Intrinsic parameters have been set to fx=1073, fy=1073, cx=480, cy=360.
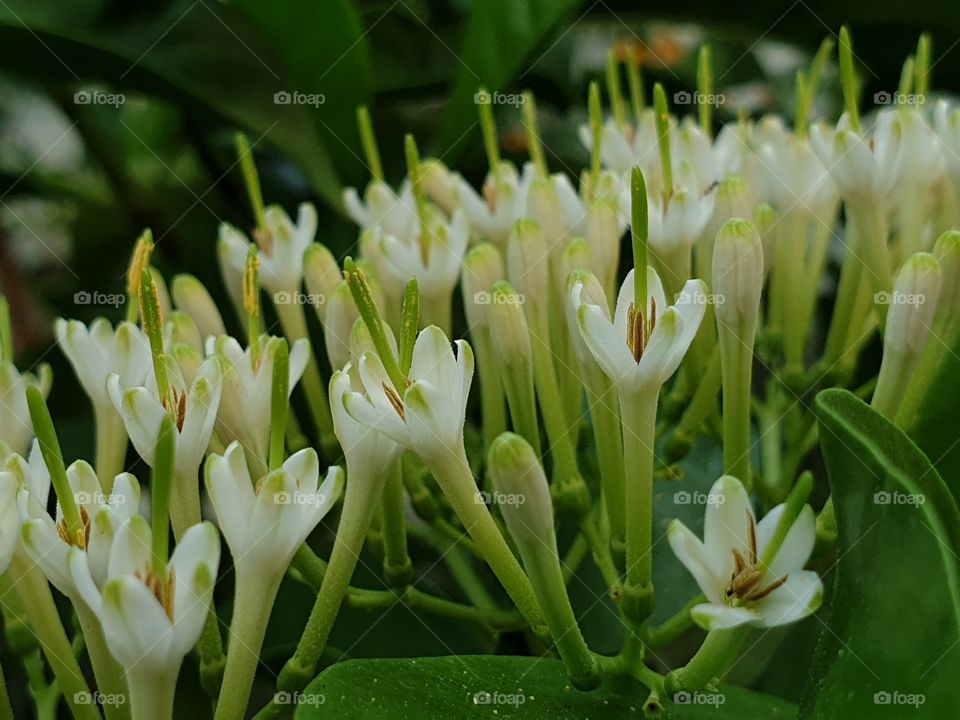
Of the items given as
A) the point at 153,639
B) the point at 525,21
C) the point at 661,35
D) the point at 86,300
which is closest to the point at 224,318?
the point at 86,300

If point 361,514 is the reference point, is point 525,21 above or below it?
above

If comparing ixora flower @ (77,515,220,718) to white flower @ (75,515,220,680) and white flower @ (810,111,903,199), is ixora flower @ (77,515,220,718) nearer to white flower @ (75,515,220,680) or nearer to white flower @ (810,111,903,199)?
white flower @ (75,515,220,680)

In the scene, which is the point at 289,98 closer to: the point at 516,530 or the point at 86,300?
the point at 86,300
